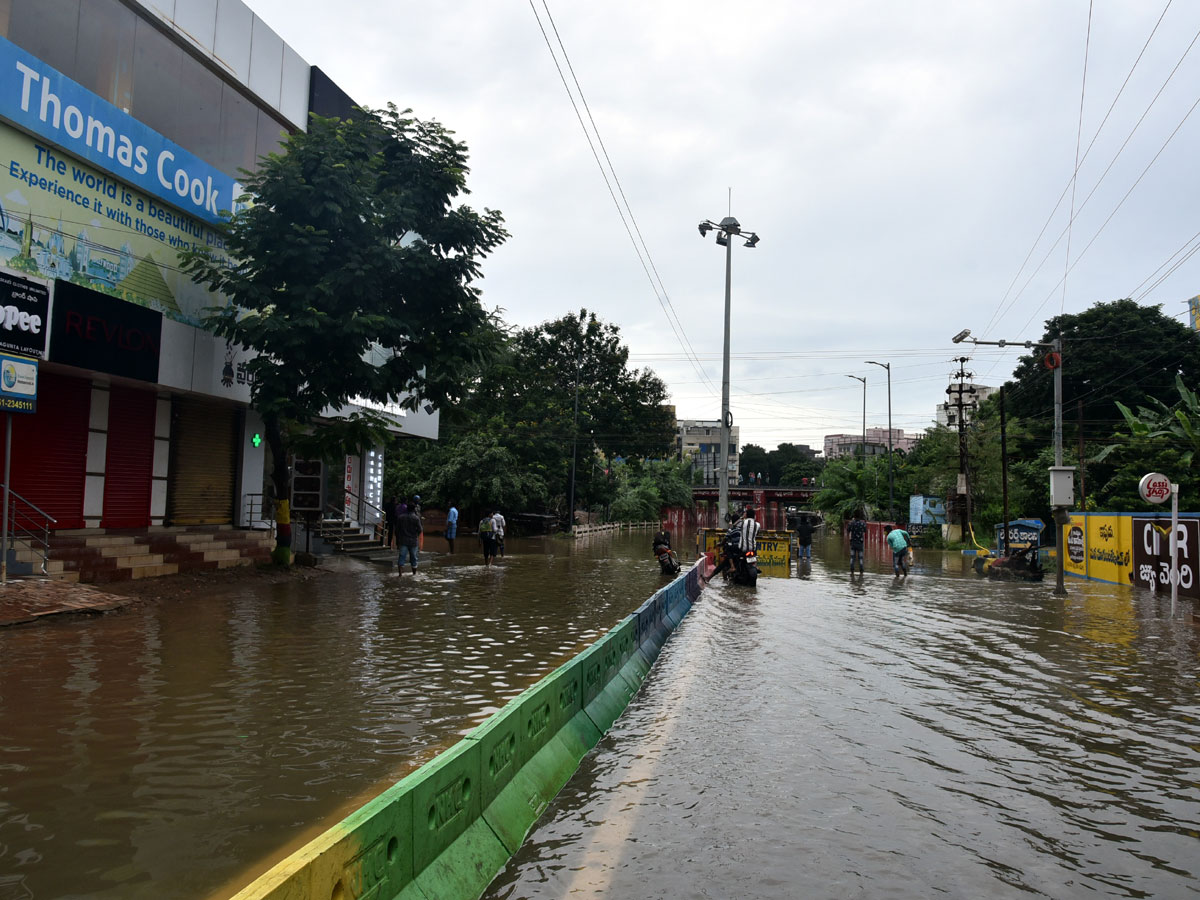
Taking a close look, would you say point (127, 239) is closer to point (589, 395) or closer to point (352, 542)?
point (352, 542)

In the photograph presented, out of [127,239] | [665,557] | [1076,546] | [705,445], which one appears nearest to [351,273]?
[127,239]

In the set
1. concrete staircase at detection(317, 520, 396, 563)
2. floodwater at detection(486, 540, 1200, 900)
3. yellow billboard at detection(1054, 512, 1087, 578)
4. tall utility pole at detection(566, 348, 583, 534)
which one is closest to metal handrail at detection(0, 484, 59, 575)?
concrete staircase at detection(317, 520, 396, 563)

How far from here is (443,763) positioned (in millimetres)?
3926

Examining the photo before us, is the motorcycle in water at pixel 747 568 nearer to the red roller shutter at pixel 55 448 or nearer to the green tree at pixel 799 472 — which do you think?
the red roller shutter at pixel 55 448

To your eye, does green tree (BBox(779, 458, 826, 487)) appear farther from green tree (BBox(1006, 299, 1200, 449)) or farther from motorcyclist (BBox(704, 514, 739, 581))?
motorcyclist (BBox(704, 514, 739, 581))

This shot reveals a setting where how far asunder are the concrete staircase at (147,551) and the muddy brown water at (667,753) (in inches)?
96.2

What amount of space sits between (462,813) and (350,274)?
14.2 metres

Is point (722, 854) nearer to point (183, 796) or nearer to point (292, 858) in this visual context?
point (292, 858)

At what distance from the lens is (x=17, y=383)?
39.6ft

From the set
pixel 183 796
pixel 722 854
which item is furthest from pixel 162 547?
pixel 722 854

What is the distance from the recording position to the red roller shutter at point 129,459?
17.8 m

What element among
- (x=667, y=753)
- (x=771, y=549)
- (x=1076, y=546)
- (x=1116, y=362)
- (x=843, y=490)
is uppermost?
(x=1116, y=362)

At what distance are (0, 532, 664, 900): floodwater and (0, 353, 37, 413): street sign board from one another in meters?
3.10

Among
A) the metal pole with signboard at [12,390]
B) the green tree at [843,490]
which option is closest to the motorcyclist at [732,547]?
the metal pole with signboard at [12,390]
